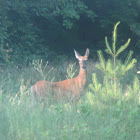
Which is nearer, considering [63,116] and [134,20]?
[63,116]

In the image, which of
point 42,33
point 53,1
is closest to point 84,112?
point 53,1

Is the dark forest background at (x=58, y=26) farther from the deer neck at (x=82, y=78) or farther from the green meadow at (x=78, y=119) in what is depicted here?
the green meadow at (x=78, y=119)

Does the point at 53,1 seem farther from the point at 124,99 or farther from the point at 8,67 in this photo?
the point at 124,99

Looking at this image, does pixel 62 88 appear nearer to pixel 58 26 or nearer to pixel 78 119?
pixel 78 119

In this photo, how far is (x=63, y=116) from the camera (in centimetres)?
583

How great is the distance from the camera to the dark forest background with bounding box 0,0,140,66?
13555 millimetres

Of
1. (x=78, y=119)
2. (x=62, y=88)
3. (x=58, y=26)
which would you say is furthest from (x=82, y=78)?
(x=58, y=26)

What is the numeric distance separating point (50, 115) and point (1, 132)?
0.90 m

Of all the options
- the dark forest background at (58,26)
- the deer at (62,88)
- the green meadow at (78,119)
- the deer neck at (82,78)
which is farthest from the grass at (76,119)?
the dark forest background at (58,26)

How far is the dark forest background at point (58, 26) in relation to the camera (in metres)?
13.6

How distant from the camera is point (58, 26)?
1711 cm

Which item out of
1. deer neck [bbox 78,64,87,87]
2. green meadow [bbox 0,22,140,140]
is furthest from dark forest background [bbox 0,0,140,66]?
green meadow [bbox 0,22,140,140]

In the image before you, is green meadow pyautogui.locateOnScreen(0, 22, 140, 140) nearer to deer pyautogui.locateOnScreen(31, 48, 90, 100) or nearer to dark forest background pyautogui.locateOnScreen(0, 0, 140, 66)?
deer pyautogui.locateOnScreen(31, 48, 90, 100)

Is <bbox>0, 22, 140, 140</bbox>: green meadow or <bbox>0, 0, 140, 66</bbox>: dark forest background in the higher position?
<bbox>0, 0, 140, 66</bbox>: dark forest background
